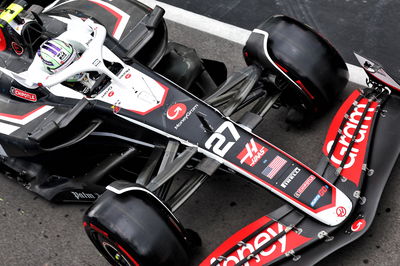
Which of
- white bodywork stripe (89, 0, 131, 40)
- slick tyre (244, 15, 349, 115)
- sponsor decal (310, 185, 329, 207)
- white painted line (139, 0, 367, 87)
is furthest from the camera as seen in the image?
white painted line (139, 0, 367, 87)

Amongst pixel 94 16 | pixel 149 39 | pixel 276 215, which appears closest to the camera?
pixel 276 215

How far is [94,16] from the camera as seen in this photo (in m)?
6.75

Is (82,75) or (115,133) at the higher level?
(82,75)

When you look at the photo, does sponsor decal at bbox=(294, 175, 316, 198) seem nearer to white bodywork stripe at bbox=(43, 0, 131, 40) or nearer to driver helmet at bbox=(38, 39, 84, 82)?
driver helmet at bbox=(38, 39, 84, 82)

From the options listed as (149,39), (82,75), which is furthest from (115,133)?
(149,39)

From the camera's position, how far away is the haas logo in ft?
18.1

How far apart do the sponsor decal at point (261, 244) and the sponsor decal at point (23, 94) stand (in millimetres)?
2410

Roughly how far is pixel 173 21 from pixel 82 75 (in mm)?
2625

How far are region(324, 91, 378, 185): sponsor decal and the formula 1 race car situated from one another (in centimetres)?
1

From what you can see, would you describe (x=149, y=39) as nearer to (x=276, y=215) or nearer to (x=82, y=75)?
(x=82, y=75)

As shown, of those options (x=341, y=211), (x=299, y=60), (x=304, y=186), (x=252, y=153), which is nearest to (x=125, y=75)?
(x=252, y=153)

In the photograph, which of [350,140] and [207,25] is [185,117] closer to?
[350,140]

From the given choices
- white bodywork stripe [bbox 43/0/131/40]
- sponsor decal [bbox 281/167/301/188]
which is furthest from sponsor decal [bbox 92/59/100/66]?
sponsor decal [bbox 281/167/301/188]

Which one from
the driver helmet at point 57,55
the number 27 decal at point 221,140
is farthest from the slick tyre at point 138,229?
the driver helmet at point 57,55
